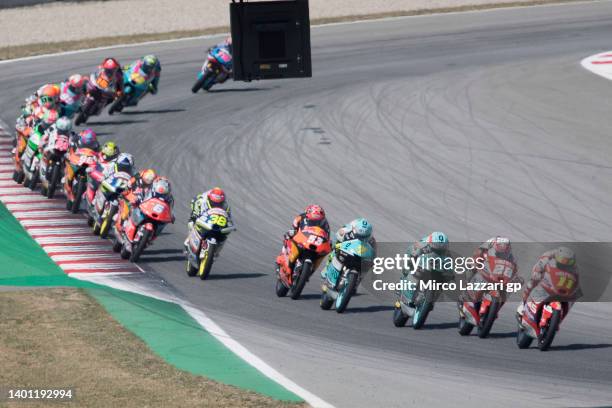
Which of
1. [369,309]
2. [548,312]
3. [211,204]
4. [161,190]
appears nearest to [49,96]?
[161,190]

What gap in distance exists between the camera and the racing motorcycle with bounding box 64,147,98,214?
2634 cm

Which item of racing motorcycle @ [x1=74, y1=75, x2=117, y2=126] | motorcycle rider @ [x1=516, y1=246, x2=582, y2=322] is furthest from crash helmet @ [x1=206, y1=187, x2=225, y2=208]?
racing motorcycle @ [x1=74, y1=75, x2=117, y2=126]

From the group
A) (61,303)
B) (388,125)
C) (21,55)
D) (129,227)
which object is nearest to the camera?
(61,303)

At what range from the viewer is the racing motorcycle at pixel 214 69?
3662cm

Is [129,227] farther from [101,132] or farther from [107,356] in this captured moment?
[101,132]

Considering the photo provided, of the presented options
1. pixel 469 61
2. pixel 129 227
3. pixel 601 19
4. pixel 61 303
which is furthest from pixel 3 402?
pixel 601 19

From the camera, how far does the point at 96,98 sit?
3375 cm

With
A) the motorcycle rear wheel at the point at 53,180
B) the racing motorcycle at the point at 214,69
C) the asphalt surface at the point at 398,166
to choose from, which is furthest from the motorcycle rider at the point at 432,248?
the racing motorcycle at the point at 214,69

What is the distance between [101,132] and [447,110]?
9316 millimetres

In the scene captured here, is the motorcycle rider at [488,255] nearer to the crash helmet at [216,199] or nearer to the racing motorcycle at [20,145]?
the crash helmet at [216,199]

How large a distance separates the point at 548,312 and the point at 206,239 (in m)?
6.75

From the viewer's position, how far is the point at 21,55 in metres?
43.9

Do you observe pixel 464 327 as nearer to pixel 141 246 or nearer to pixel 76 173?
pixel 141 246

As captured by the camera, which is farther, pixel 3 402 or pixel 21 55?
pixel 21 55
